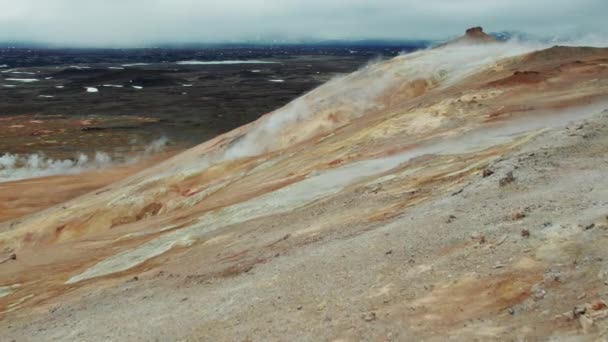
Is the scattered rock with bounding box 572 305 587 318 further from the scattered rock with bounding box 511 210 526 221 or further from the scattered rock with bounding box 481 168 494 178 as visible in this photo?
the scattered rock with bounding box 481 168 494 178

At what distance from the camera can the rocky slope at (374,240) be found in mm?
10203

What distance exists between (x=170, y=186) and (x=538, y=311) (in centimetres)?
2937

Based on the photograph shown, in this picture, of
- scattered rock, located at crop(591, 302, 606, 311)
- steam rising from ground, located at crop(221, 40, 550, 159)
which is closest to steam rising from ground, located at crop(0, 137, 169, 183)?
steam rising from ground, located at crop(221, 40, 550, 159)

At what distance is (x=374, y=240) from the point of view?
46.7 feet

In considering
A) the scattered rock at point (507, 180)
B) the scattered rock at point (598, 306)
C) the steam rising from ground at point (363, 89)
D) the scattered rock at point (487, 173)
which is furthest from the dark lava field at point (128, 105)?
the scattered rock at point (598, 306)

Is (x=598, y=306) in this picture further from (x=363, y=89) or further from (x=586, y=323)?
(x=363, y=89)

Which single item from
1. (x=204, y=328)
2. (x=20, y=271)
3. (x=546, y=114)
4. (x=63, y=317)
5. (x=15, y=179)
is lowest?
(x=15, y=179)

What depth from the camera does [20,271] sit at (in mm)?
22891

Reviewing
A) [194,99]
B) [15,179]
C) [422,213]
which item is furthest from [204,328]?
[194,99]

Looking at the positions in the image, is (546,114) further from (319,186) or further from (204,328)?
(204,328)

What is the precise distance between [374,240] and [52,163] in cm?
6239

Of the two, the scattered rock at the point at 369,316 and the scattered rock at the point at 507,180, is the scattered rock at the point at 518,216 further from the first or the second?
the scattered rock at the point at 369,316

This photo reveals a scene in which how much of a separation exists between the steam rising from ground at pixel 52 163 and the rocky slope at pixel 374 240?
99.9 ft

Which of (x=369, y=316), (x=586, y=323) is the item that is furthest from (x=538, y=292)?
(x=369, y=316)
